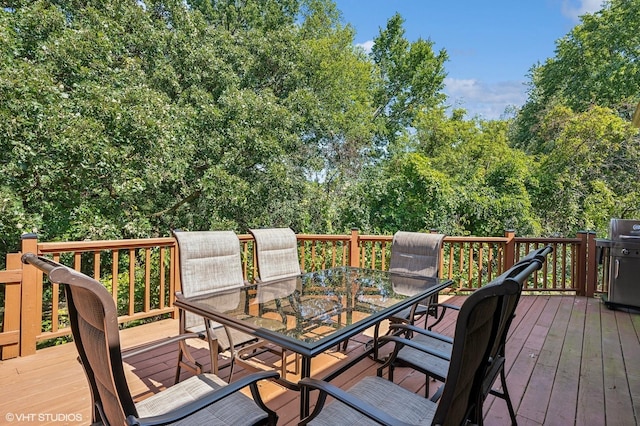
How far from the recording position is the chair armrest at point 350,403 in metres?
1.20

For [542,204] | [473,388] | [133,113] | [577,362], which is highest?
[133,113]

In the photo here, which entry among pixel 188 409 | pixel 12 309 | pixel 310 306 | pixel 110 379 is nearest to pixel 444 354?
pixel 310 306

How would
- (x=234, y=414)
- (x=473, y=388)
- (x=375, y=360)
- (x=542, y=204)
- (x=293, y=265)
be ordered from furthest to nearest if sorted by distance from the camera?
1. (x=542, y=204)
2. (x=293, y=265)
3. (x=375, y=360)
4. (x=234, y=414)
5. (x=473, y=388)

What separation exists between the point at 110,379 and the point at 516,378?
2909mm

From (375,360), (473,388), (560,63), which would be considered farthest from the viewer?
(560,63)

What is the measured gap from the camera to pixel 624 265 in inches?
182

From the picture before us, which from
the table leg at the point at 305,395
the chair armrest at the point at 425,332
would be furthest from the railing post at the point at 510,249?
the table leg at the point at 305,395

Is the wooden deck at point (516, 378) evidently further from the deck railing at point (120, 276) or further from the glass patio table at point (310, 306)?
the glass patio table at point (310, 306)

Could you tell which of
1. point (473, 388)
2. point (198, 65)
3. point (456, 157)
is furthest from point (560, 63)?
point (473, 388)

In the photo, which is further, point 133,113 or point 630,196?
point 630,196

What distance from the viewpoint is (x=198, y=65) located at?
302 inches

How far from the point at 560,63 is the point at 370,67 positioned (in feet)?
21.2

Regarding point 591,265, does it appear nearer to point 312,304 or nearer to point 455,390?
point 312,304

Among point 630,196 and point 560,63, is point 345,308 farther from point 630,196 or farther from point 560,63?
point 560,63
